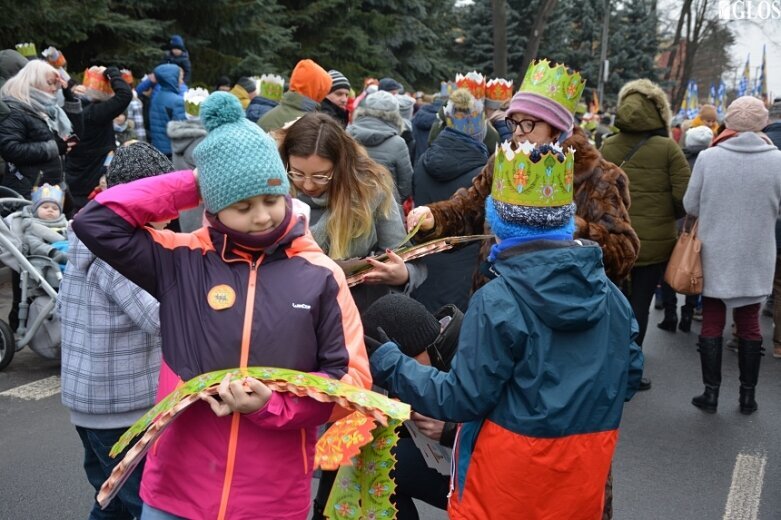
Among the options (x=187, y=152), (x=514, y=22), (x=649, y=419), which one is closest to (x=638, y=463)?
(x=649, y=419)

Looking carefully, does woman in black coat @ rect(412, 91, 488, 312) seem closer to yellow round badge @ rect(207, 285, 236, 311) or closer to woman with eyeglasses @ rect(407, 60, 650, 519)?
woman with eyeglasses @ rect(407, 60, 650, 519)

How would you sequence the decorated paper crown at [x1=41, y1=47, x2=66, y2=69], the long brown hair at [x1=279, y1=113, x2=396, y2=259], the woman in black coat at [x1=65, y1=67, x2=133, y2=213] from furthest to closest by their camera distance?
the decorated paper crown at [x1=41, y1=47, x2=66, y2=69]
the woman in black coat at [x1=65, y1=67, x2=133, y2=213]
the long brown hair at [x1=279, y1=113, x2=396, y2=259]

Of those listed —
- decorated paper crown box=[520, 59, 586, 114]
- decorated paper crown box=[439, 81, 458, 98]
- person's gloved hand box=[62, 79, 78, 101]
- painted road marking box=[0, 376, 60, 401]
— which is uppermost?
decorated paper crown box=[520, 59, 586, 114]

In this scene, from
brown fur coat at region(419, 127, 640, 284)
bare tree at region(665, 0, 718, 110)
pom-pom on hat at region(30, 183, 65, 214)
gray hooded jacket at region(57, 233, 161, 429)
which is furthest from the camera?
bare tree at region(665, 0, 718, 110)

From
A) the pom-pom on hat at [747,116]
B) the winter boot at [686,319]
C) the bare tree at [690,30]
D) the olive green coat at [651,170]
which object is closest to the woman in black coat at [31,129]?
the olive green coat at [651,170]

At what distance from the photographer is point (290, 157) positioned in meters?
3.72

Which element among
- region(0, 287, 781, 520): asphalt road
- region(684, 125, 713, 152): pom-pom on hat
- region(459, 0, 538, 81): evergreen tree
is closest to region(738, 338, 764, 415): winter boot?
region(0, 287, 781, 520): asphalt road

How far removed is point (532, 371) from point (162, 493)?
116 centimetres

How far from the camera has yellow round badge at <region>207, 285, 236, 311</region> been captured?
2.46 m

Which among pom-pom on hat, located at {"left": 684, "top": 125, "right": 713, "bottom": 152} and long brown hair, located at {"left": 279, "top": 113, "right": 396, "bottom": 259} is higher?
long brown hair, located at {"left": 279, "top": 113, "right": 396, "bottom": 259}

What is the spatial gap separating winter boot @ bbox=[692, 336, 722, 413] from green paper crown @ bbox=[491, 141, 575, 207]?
3.84 metres

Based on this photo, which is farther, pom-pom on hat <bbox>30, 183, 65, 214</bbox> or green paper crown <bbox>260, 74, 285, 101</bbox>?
green paper crown <bbox>260, 74, 285, 101</bbox>

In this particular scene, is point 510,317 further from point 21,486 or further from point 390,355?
point 21,486

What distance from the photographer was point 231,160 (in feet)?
7.93
